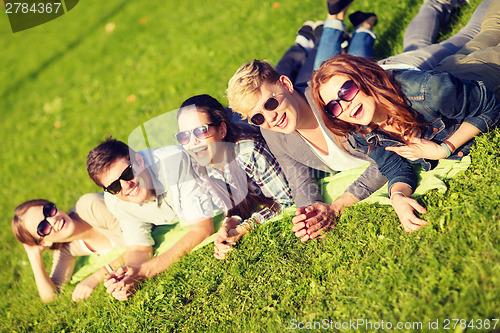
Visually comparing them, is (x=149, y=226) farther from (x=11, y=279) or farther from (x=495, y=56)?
(x=495, y=56)

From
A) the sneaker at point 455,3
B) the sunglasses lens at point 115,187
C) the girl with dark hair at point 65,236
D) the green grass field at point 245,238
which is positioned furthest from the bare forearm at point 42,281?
the sneaker at point 455,3

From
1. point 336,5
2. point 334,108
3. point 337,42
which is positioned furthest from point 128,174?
point 336,5

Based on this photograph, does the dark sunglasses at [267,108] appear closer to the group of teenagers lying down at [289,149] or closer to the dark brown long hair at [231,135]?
the group of teenagers lying down at [289,149]

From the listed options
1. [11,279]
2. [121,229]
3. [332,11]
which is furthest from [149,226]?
[332,11]

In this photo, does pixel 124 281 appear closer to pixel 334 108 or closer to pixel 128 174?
pixel 128 174

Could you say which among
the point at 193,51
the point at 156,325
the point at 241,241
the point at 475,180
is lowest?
the point at 156,325

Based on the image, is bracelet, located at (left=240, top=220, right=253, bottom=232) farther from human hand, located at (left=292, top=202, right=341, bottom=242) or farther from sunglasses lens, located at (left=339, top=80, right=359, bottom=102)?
sunglasses lens, located at (left=339, top=80, right=359, bottom=102)

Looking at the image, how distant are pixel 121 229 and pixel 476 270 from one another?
3218 millimetres

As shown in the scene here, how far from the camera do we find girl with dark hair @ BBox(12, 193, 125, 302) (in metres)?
4.08

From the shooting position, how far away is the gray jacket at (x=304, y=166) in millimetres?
3312

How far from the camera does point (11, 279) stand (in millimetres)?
4691

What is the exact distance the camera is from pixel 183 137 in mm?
3340

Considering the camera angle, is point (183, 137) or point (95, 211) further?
point (95, 211)

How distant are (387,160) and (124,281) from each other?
244 cm
